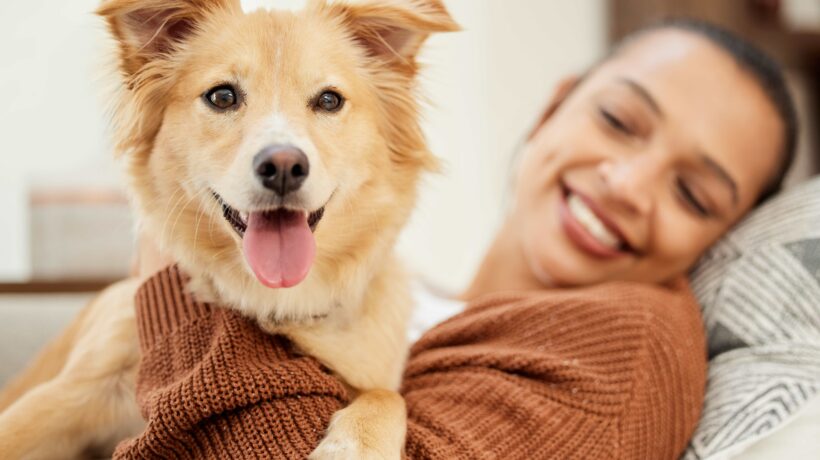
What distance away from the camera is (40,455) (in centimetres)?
112

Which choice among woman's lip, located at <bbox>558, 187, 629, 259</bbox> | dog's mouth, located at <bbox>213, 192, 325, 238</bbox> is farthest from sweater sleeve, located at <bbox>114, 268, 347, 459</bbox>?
woman's lip, located at <bbox>558, 187, 629, 259</bbox>

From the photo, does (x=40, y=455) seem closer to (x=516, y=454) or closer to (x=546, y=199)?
(x=516, y=454)

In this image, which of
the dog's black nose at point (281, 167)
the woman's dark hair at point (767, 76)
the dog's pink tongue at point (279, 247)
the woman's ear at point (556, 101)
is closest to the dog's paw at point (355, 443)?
the dog's pink tongue at point (279, 247)

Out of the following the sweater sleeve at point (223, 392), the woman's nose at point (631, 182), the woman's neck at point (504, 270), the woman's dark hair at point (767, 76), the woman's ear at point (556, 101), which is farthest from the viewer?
the woman's ear at point (556, 101)

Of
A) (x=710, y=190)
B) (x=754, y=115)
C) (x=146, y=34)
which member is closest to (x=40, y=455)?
(x=146, y=34)

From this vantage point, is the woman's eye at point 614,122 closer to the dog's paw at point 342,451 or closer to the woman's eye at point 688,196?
the woman's eye at point 688,196

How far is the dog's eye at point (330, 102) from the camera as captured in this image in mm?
1233

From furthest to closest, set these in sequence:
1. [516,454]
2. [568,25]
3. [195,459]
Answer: [568,25], [516,454], [195,459]

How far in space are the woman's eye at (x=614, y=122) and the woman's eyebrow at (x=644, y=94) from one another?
0.24 ft

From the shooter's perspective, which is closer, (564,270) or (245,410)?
(245,410)

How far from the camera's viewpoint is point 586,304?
1301 mm

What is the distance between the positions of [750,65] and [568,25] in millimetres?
2149

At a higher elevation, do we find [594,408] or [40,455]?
[594,408]

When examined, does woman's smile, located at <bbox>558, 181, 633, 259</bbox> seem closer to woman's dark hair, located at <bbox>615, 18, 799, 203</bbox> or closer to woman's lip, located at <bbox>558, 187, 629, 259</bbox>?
woman's lip, located at <bbox>558, 187, 629, 259</bbox>
